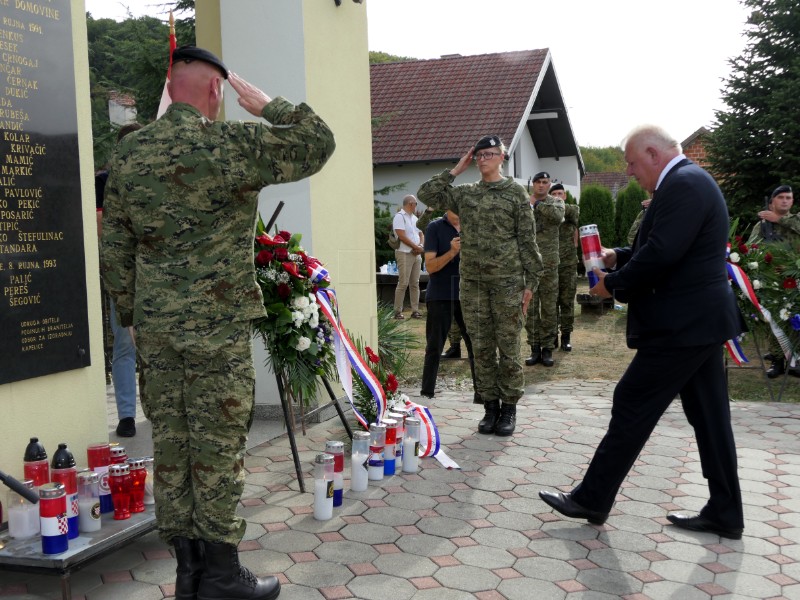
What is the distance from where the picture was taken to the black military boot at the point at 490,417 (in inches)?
247

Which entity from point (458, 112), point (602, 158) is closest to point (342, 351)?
point (458, 112)

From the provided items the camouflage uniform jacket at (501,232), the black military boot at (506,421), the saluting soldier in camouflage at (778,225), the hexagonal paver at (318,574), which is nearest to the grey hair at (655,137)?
the camouflage uniform jacket at (501,232)

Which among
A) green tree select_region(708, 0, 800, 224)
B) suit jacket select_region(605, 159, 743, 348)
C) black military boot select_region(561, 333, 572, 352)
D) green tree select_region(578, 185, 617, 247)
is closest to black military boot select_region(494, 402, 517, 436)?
suit jacket select_region(605, 159, 743, 348)

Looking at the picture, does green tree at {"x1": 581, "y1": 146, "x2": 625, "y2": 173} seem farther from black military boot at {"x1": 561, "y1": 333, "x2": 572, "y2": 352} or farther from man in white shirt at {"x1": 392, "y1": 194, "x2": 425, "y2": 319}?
black military boot at {"x1": 561, "y1": 333, "x2": 572, "y2": 352}

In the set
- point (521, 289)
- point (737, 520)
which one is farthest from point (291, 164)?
point (521, 289)

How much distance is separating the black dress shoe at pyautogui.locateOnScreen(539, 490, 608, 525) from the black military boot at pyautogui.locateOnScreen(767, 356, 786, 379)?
5496 millimetres

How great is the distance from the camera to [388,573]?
3693mm

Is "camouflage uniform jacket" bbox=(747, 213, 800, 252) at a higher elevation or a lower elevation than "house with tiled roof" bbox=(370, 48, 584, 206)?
lower

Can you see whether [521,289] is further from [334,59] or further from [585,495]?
[334,59]

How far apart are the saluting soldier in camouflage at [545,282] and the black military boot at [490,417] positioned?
3553mm

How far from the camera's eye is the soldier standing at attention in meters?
3.17

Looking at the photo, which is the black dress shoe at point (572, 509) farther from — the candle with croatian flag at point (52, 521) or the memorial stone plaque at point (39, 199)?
the memorial stone plaque at point (39, 199)

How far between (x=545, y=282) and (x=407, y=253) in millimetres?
4906

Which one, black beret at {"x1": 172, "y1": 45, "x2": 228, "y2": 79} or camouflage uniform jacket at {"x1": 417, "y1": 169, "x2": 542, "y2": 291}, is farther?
camouflage uniform jacket at {"x1": 417, "y1": 169, "x2": 542, "y2": 291}
